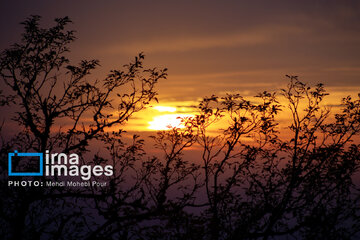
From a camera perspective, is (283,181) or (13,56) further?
(283,181)

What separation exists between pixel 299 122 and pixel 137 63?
752 cm

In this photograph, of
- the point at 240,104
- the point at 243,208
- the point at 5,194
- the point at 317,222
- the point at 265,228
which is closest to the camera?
the point at 5,194

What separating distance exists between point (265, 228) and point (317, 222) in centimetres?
200

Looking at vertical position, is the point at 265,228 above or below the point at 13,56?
below

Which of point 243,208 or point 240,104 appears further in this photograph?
point 240,104

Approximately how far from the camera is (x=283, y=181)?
15375 millimetres

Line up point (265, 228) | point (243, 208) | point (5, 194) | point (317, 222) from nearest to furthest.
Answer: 1. point (5, 194)
2. point (317, 222)
3. point (265, 228)
4. point (243, 208)

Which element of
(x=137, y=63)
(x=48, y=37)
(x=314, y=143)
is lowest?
(x=314, y=143)

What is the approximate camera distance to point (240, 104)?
53.1 ft

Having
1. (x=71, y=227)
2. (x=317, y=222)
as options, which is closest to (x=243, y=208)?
(x=317, y=222)

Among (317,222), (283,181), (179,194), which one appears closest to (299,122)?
(283,181)

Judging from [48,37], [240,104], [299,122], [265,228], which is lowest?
[265,228]

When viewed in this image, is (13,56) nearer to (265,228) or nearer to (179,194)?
(179,194)

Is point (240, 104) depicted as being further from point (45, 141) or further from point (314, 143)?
point (45, 141)
